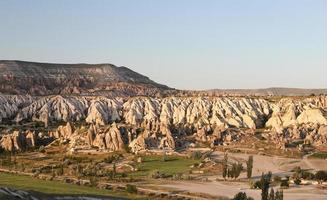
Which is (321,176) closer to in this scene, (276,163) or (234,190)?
(234,190)

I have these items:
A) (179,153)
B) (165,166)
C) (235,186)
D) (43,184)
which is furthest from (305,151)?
(43,184)

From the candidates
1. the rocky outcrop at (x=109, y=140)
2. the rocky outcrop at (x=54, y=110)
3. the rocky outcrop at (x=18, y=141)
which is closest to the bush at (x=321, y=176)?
the rocky outcrop at (x=109, y=140)

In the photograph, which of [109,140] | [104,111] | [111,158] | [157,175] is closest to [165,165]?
[111,158]

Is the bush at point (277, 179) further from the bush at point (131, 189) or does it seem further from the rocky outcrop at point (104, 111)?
the rocky outcrop at point (104, 111)

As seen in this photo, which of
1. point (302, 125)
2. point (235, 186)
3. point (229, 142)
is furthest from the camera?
point (302, 125)

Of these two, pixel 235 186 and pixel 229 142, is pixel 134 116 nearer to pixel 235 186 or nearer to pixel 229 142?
pixel 229 142

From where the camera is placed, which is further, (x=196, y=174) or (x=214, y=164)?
(x=214, y=164)
